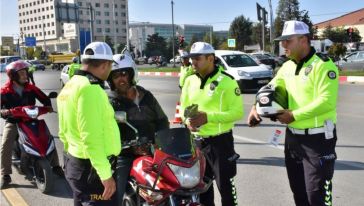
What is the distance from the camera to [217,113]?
12.4 ft

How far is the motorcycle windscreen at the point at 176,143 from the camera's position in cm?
313

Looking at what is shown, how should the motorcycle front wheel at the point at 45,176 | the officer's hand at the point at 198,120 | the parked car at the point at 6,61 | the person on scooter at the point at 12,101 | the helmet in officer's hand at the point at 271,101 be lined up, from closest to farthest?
the helmet in officer's hand at the point at 271,101
the officer's hand at the point at 198,120
the motorcycle front wheel at the point at 45,176
the person on scooter at the point at 12,101
the parked car at the point at 6,61

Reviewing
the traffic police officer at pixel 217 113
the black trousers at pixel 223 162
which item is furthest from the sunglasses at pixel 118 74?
the black trousers at pixel 223 162

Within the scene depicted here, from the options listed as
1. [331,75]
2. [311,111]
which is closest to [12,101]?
[311,111]

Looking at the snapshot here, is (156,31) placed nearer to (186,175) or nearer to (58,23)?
(58,23)

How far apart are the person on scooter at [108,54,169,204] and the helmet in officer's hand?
0.95 metres

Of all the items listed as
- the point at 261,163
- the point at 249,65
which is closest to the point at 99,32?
the point at 249,65

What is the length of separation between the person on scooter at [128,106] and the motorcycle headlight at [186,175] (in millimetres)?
760

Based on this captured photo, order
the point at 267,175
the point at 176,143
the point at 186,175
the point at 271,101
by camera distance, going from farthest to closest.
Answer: the point at 267,175
the point at 271,101
the point at 176,143
the point at 186,175

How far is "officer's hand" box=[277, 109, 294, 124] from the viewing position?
3295mm

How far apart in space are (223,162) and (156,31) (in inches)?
6000

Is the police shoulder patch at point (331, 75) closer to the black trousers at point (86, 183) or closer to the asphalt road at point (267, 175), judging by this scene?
the black trousers at point (86, 183)

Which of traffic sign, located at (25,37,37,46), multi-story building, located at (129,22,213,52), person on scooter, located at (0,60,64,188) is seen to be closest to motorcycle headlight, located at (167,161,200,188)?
person on scooter, located at (0,60,64,188)

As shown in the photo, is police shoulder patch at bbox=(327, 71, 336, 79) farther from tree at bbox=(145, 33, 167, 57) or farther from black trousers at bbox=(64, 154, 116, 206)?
tree at bbox=(145, 33, 167, 57)
